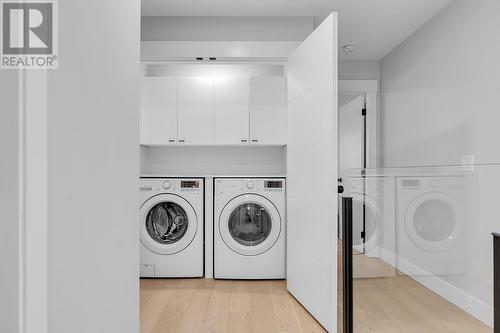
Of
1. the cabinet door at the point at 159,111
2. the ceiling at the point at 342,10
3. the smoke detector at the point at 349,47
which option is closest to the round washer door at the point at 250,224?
the cabinet door at the point at 159,111

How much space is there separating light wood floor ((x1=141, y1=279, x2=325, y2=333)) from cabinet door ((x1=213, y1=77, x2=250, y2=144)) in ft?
4.74

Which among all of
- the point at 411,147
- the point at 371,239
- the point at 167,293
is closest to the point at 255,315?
the point at 167,293

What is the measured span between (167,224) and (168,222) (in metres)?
0.02

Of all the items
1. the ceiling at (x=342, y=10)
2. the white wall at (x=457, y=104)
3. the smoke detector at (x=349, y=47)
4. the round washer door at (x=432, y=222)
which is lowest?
the round washer door at (x=432, y=222)

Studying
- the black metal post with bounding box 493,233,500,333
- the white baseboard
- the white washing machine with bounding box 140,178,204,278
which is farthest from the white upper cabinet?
the black metal post with bounding box 493,233,500,333

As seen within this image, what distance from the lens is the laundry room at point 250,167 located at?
562 millimetres

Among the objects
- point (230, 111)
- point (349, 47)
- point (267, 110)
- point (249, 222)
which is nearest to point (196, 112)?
point (230, 111)

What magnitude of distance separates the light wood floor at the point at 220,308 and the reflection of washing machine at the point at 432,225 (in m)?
1.10

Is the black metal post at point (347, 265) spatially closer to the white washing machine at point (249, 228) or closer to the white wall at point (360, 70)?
the white washing machine at point (249, 228)

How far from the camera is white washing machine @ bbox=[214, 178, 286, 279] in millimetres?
2891

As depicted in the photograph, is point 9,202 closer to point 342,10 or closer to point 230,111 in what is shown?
point 230,111

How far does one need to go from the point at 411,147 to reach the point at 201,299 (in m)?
2.51

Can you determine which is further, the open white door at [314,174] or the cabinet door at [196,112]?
the cabinet door at [196,112]

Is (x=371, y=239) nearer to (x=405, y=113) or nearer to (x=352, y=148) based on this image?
(x=405, y=113)
